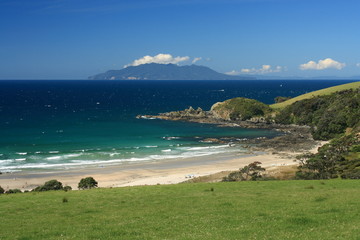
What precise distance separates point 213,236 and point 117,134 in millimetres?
90656

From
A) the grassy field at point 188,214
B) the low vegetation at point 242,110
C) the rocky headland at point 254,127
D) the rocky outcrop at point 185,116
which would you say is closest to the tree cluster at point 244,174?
the grassy field at point 188,214

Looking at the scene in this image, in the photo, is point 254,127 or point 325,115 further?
point 254,127

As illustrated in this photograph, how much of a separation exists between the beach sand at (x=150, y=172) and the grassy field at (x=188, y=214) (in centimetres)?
2588

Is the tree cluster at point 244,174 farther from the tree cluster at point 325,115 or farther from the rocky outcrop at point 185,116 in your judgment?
the rocky outcrop at point 185,116

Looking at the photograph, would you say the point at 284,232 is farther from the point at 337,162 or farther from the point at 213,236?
the point at 337,162

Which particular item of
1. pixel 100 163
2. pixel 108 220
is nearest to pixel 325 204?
pixel 108 220

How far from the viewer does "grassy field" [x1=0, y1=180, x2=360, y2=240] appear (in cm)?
1696

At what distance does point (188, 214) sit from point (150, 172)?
43.2 metres

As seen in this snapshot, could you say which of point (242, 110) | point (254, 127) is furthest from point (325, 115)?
point (242, 110)

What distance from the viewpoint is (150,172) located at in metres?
63.9

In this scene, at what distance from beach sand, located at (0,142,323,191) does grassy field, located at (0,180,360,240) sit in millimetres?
25879

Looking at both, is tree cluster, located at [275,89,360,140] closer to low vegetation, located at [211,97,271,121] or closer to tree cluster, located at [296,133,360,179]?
low vegetation, located at [211,97,271,121]

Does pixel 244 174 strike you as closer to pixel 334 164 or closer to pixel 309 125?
pixel 334 164

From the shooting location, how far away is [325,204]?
2234cm
